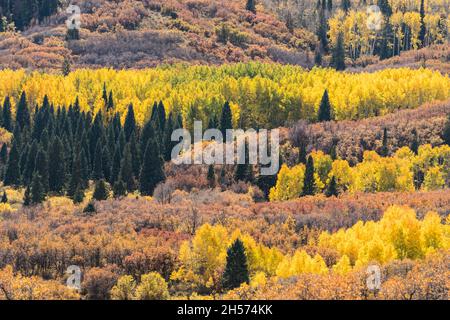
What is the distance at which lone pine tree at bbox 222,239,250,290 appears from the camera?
8650cm

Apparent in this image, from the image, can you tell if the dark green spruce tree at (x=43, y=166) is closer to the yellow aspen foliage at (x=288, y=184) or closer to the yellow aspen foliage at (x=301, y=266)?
the yellow aspen foliage at (x=288, y=184)

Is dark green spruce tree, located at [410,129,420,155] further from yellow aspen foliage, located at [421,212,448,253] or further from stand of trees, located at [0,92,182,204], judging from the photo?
yellow aspen foliage, located at [421,212,448,253]

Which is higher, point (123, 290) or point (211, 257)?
point (211, 257)

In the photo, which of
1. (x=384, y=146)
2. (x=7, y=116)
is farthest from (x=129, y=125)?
(x=384, y=146)

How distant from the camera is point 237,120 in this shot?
169375 mm

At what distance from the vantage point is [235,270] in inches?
3418

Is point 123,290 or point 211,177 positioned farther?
point 211,177

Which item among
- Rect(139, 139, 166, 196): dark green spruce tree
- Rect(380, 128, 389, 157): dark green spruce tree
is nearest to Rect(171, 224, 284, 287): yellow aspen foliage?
Rect(139, 139, 166, 196): dark green spruce tree

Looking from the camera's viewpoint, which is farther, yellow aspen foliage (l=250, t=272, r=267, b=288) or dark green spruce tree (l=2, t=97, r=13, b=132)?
dark green spruce tree (l=2, t=97, r=13, b=132)

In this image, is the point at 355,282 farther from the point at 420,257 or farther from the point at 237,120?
the point at 237,120

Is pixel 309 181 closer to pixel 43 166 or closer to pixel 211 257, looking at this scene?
pixel 43 166

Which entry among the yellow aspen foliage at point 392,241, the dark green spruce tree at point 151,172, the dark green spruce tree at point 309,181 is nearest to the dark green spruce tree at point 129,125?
the dark green spruce tree at point 151,172
